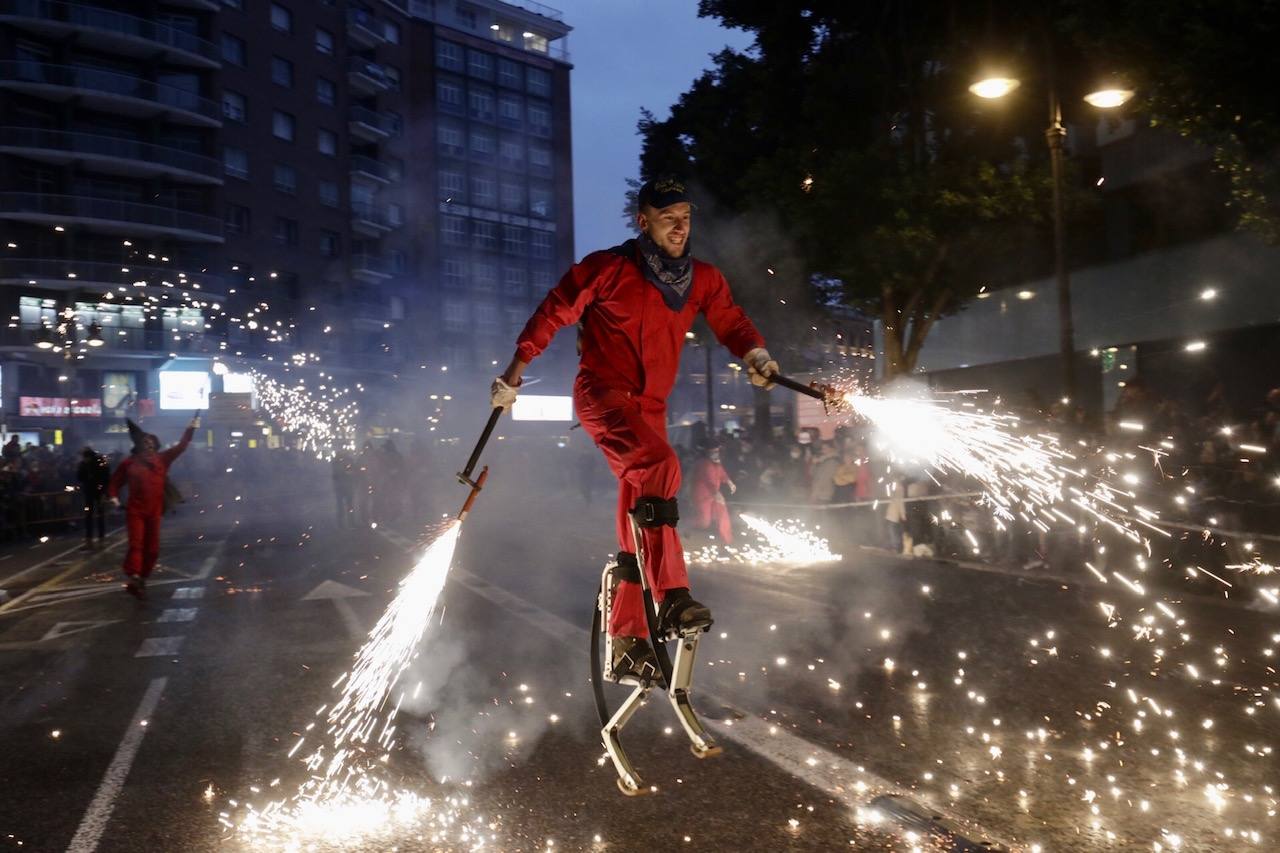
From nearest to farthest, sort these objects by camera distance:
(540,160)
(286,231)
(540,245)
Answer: (286,231) < (540,245) < (540,160)

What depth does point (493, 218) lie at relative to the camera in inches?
3118

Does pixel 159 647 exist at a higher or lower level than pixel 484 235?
lower

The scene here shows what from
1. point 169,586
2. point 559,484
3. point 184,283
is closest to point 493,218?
point 184,283

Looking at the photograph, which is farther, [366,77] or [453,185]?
[453,185]

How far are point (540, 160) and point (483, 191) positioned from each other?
22.4ft

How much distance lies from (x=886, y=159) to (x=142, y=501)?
41.8 ft

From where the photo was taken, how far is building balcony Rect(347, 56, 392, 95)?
61.2m

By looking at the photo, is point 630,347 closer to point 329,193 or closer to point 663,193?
point 663,193

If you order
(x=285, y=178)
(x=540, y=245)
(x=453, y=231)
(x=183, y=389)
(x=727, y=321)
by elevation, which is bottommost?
(x=727, y=321)

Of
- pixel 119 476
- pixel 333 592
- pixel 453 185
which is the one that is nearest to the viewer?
pixel 333 592

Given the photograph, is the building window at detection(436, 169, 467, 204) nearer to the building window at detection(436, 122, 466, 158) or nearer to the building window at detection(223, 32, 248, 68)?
the building window at detection(436, 122, 466, 158)

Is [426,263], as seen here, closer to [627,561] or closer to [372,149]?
[372,149]

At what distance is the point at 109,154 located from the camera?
155 feet

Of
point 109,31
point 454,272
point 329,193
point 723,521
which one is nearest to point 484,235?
point 454,272
